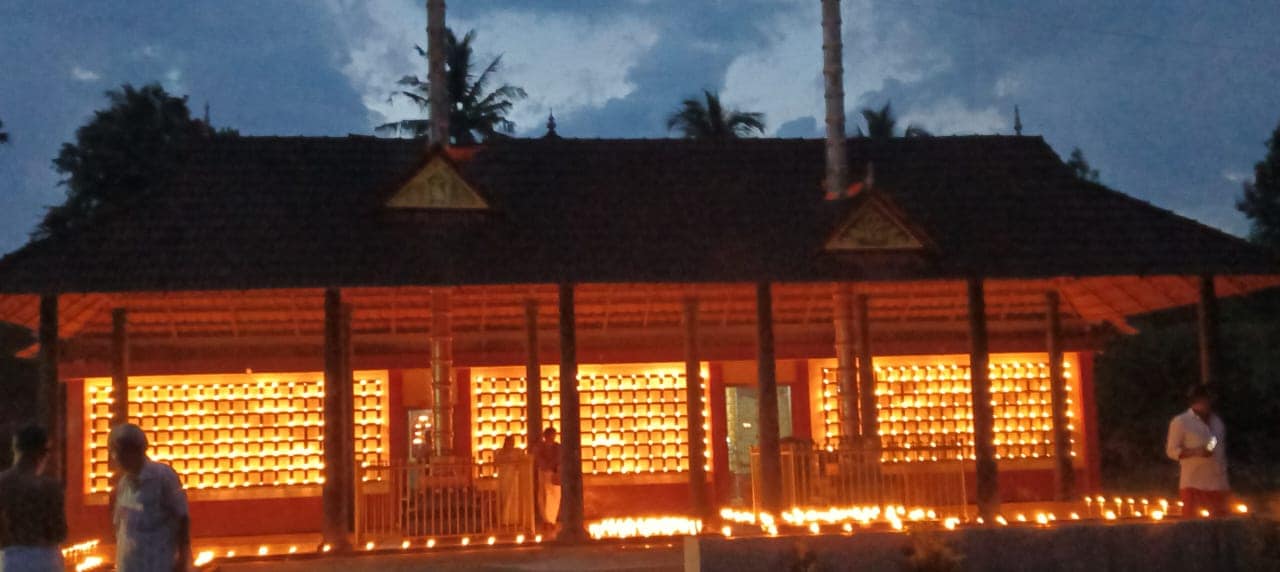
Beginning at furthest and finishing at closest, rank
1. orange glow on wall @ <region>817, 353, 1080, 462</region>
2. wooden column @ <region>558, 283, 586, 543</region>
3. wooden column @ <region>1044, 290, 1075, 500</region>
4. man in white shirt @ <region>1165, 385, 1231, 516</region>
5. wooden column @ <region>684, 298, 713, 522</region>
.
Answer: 1. orange glow on wall @ <region>817, 353, 1080, 462</region>
2. wooden column @ <region>1044, 290, 1075, 500</region>
3. wooden column @ <region>684, 298, 713, 522</region>
4. wooden column @ <region>558, 283, 586, 543</region>
5. man in white shirt @ <region>1165, 385, 1231, 516</region>

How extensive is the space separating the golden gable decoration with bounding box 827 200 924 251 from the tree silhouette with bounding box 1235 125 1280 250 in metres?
30.0

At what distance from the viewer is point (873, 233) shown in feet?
48.8

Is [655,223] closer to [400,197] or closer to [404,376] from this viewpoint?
[400,197]

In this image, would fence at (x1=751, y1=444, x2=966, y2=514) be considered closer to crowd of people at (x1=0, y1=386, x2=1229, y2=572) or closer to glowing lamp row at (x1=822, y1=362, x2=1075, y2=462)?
glowing lamp row at (x1=822, y1=362, x2=1075, y2=462)

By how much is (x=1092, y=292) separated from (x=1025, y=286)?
0.91 m

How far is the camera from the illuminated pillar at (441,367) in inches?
633

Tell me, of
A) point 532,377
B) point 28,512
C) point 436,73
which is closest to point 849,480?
point 532,377

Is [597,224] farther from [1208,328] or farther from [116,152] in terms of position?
[116,152]

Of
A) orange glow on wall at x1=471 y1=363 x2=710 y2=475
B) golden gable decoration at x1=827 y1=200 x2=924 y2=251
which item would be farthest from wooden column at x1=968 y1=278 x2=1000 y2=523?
orange glow on wall at x1=471 y1=363 x2=710 y2=475

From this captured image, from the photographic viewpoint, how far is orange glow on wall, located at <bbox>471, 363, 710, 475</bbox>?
19.2 meters

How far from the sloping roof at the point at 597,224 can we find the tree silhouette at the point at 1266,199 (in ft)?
90.0

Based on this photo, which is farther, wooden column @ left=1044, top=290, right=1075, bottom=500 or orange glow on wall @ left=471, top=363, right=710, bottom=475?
orange glow on wall @ left=471, top=363, right=710, bottom=475

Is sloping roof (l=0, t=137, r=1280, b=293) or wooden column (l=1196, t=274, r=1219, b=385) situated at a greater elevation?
sloping roof (l=0, t=137, r=1280, b=293)

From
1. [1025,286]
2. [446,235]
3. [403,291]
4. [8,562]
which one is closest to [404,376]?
[403,291]
